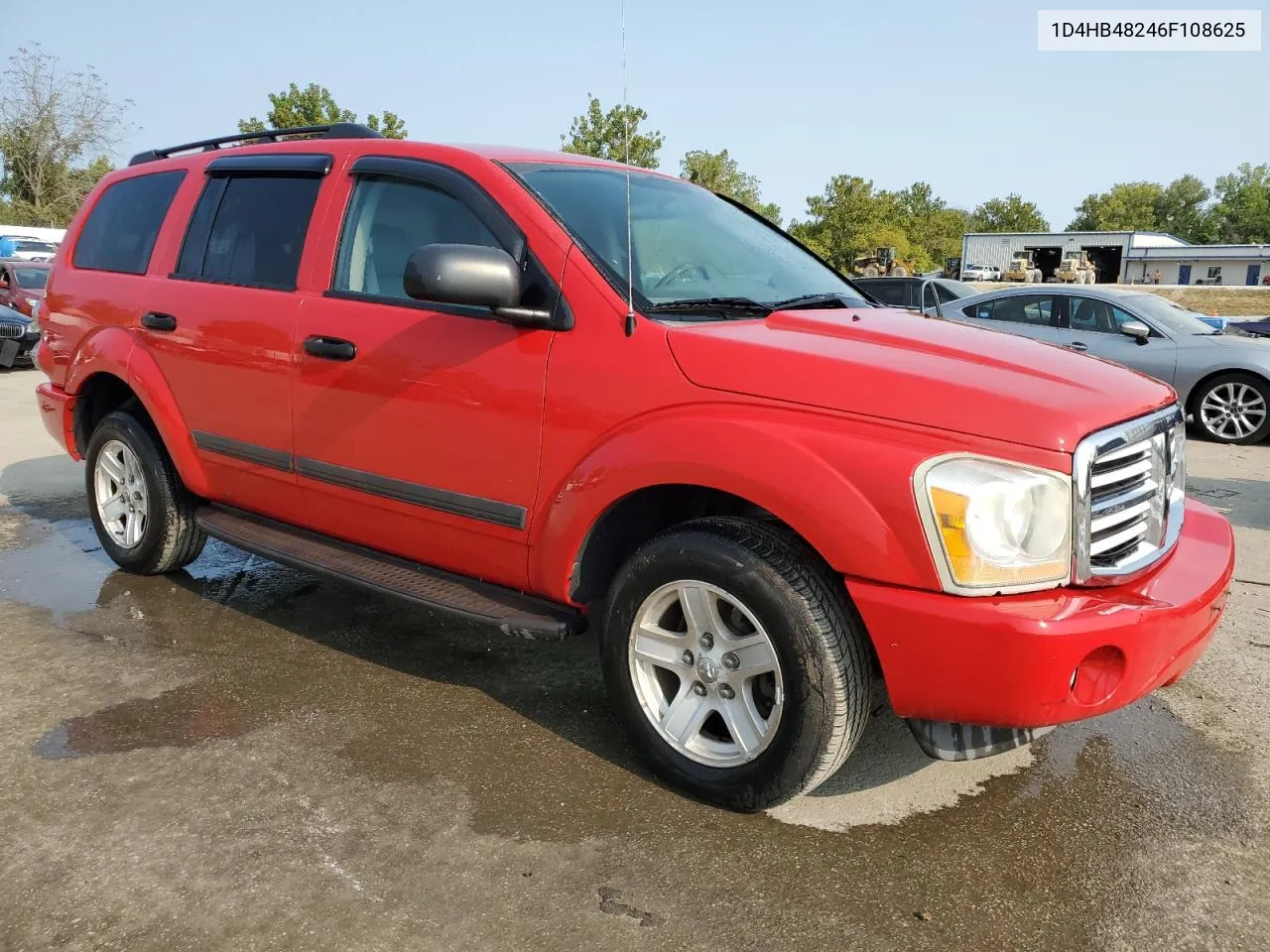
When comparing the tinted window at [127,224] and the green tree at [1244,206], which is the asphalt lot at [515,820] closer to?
the tinted window at [127,224]

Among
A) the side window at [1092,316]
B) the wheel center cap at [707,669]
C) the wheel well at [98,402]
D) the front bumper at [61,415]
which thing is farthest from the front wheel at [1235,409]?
the front bumper at [61,415]

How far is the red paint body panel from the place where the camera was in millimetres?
2340

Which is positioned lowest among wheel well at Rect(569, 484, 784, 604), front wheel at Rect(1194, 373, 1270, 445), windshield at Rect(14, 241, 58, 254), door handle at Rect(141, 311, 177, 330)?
front wheel at Rect(1194, 373, 1270, 445)

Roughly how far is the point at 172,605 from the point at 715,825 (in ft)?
9.54

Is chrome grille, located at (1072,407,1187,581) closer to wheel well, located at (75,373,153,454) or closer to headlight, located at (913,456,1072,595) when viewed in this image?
headlight, located at (913,456,1072,595)

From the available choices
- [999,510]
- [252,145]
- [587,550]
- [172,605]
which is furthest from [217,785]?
[252,145]

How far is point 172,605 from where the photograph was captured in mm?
4453

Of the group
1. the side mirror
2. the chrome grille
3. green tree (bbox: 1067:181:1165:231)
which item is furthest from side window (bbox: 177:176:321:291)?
green tree (bbox: 1067:181:1165:231)

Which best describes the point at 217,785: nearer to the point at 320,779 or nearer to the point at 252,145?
the point at 320,779

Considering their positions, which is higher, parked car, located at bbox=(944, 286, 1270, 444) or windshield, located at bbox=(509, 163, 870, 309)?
windshield, located at bbox=(509, 163, 870, 309)

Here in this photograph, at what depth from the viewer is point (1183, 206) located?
111750 millimetres

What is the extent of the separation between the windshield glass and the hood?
7.88 m

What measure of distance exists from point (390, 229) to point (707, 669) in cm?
196

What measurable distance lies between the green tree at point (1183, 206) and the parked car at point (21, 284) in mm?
118021
